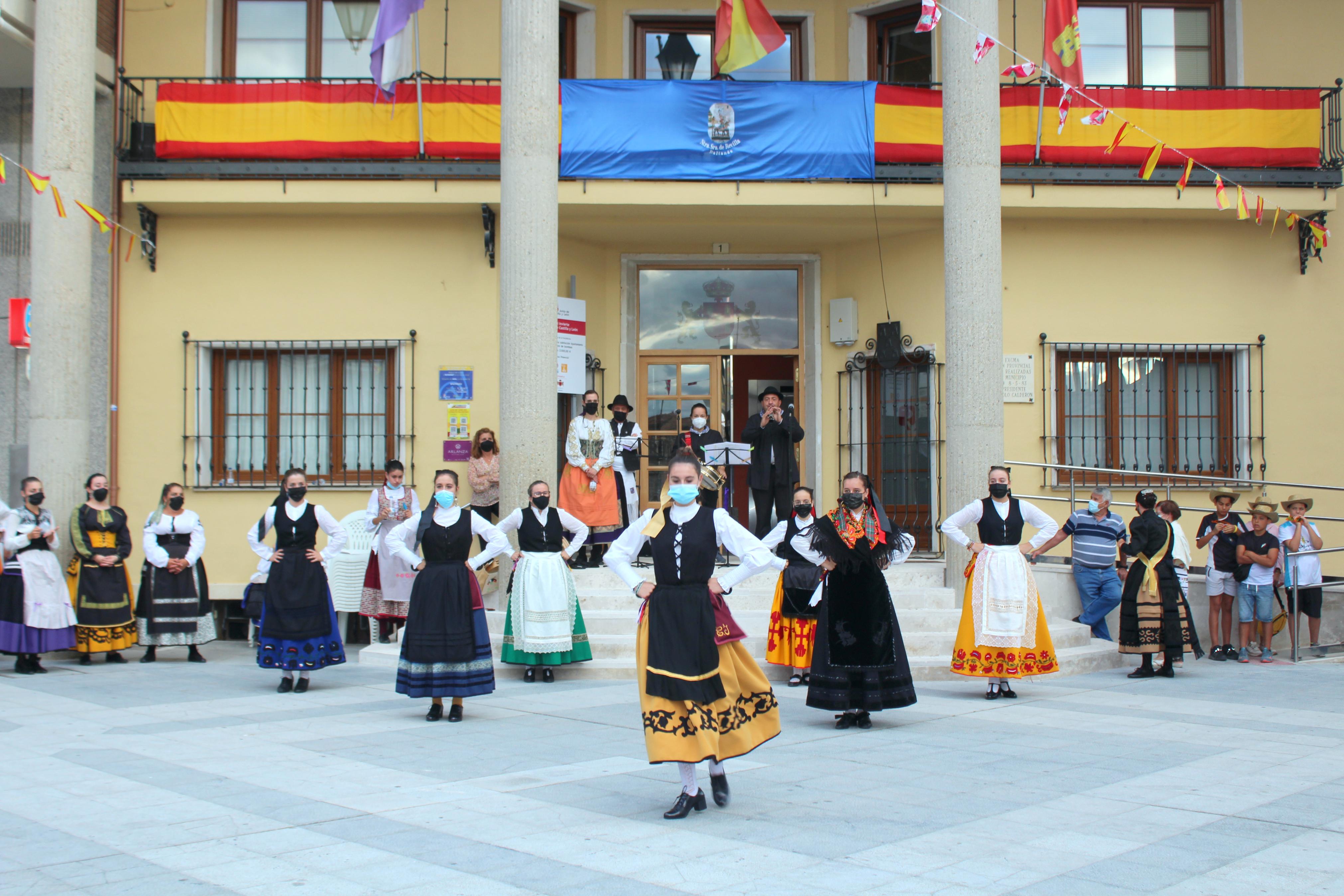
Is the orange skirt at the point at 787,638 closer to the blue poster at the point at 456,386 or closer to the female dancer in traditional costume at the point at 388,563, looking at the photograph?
the female dancer in traditional costume at the point at 388,563

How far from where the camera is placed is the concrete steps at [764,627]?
1106cm

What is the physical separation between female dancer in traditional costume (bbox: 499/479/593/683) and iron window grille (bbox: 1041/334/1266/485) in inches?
269

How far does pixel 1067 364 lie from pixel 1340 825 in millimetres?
9663

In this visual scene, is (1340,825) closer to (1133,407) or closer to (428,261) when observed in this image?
(1133,407)

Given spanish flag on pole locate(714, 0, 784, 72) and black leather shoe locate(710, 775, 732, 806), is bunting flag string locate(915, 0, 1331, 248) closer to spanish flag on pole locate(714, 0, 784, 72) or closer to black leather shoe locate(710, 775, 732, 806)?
spanish flag on pole locate(714, 0, 784, 72)

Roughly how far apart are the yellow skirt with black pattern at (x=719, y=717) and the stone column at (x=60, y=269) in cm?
891

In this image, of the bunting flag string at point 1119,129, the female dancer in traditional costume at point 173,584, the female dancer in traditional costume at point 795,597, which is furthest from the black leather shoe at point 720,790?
the female dancer in traditional costume at point 173,584

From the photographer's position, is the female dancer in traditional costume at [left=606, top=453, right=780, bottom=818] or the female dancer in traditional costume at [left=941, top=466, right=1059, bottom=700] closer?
the female dancer in traditional costume at [left=606, top=453, right=780, bottom=818]

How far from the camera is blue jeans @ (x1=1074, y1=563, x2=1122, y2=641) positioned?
12.7 metres

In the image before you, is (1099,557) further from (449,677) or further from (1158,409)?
(449,677)

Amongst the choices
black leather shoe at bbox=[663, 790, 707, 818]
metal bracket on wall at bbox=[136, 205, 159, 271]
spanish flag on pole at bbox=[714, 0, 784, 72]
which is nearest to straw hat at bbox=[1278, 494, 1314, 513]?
spanish flag on pole at bbox=[714, 0, 784, 72]

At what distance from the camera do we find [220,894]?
4594 mm

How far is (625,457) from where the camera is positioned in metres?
13.4

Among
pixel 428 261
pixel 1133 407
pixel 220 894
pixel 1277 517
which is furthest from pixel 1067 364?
pixel 220 894
